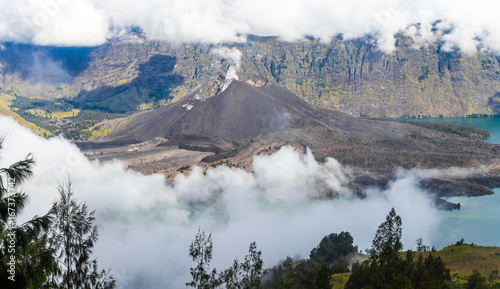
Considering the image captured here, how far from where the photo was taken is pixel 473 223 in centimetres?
5847

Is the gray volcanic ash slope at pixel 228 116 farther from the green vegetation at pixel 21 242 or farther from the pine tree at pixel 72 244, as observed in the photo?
the green vegetation at pixel 21 242

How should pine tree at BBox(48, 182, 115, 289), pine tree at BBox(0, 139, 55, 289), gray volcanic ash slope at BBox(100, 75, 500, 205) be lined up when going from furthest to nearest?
gray volcanic ash slope at BBox(100, 75, 500, 205) → pine tree at BBox(48, 182, 115, 289) → pine tree at BBox(0, 139, 55, 289)

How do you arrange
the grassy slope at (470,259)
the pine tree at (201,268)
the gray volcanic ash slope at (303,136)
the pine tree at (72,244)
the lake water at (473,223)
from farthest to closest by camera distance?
the gray volcanic ash slope at (303,136), the lake water at (473,223), the grassy slope at (470,259), the pine tree at (201,268), the pine tree at (72,244)

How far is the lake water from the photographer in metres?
52.9

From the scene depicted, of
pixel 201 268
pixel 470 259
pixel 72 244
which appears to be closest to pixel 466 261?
pixel 470 259

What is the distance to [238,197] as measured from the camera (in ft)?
218

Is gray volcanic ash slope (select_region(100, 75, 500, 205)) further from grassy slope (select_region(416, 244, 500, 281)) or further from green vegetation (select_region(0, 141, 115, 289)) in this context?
green vegetation (select_region(0, 141, 115, 289))

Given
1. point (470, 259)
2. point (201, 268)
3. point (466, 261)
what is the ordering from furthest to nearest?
point (470, 259) → point (466, 261) → point (201, 268)

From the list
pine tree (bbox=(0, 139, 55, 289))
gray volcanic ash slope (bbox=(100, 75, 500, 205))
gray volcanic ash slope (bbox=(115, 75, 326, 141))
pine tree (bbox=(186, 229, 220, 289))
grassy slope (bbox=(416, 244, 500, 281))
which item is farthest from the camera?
gray volcanic ash slope (bbox=(115, 75, 326, 141))

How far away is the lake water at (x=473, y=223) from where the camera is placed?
174 feet

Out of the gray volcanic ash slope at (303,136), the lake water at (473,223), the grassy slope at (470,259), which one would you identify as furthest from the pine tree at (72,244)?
the gray volcanic ash slope at (303,136)

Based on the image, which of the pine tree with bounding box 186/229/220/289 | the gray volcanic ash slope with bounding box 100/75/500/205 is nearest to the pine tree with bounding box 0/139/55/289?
the pine tree with bounding box 186/229/220/289

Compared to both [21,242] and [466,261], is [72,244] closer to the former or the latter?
[21,242]

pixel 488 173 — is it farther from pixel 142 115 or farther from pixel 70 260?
pixel 142 115
